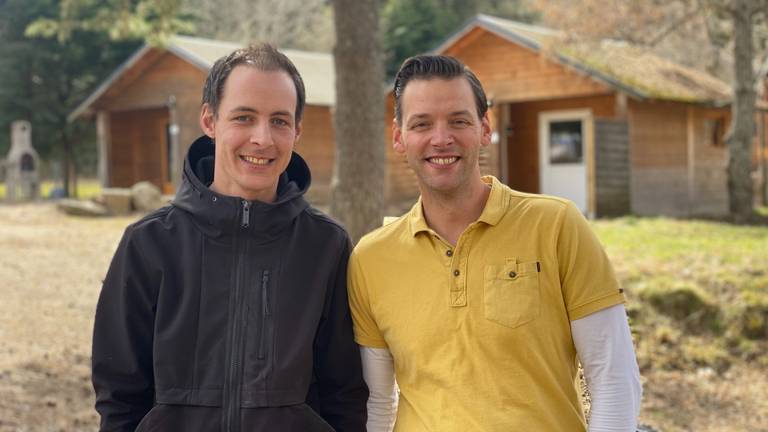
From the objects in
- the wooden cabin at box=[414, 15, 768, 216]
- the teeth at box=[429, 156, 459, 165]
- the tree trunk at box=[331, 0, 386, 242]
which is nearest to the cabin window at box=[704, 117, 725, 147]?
the wooden cabin at box=[414, 15, 768, 216]

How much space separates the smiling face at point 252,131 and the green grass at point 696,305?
5869 millimetres

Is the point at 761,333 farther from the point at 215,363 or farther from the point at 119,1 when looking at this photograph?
the point at 119,1

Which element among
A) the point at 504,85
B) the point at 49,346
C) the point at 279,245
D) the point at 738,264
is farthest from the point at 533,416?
the point at 504,85

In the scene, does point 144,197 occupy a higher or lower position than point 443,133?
lower

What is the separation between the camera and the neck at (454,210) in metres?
2.83

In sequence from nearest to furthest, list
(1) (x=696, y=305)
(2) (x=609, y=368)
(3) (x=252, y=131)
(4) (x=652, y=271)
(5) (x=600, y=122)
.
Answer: (2) (x=609, y=368) < (3) (x=252, y=131) < (1) (x=696, y=305) < (4) (x=652, y=271) < (5) (x=600, y=122)

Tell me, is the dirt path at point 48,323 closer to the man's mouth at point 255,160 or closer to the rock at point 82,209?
the rock at point 82,209

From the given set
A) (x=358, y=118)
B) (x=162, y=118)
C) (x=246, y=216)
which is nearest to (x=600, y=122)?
(x=358, y=118)

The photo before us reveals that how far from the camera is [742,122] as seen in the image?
1644cm

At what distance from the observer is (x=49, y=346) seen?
7.81m

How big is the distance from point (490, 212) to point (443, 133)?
0.95 feet

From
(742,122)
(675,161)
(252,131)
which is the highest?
(742,122)

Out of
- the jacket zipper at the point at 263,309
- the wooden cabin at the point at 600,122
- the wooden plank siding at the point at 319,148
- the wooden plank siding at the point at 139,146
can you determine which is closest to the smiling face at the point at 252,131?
the jacket zipper at the point at 263,309

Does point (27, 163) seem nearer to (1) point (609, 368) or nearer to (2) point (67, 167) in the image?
(2) point (67, 167)
